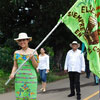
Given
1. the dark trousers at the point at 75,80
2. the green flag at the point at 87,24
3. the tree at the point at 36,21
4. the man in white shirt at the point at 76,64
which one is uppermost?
the tree at the point at 36,21

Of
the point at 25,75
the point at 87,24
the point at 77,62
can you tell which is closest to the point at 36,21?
the point at 77,62

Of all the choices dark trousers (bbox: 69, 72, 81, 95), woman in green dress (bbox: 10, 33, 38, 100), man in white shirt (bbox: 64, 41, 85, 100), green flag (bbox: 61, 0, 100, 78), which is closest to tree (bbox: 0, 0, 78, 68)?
man in white shirt (bbox: 64, 41, 85, 100)

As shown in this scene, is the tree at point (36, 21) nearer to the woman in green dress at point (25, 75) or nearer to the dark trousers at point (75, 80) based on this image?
the dark trousers at point (75, 80)

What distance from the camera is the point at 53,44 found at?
706 inches

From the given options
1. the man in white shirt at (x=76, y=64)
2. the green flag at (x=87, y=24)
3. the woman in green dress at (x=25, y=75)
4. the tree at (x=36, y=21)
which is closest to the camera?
the woman in green dress at (x=25, y=75)

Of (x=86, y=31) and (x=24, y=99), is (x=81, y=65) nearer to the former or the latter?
(x=86, y=31)

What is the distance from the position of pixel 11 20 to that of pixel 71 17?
41.5ft

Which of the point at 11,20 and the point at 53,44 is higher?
the point at 11,20

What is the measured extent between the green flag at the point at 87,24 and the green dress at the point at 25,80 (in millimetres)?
1291

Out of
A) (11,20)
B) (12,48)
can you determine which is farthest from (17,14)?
(12,48)

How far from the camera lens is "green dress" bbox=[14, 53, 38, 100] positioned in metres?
4.64

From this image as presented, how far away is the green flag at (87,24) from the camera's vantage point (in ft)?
17.7

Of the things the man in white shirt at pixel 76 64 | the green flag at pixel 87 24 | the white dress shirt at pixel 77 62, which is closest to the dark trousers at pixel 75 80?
the man in white shirt at pixel 76 64

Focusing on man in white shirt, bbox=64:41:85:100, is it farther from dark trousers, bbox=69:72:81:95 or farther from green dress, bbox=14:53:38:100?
green dress, bbox=14:53:38:100
